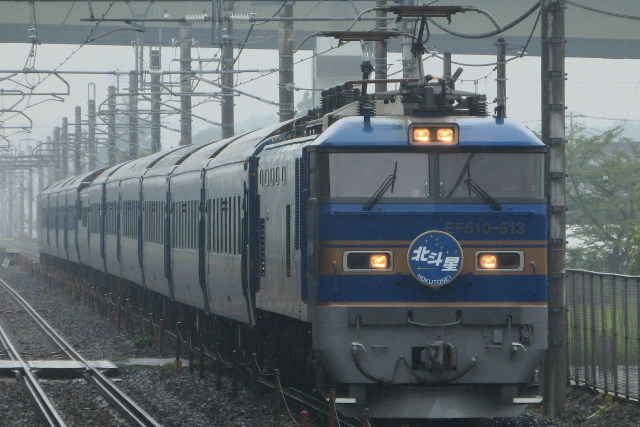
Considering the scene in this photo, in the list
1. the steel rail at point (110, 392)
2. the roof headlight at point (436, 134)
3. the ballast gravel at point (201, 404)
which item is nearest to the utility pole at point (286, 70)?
the ballast gravel at point (201, 404)

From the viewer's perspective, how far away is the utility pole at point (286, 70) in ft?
84.5

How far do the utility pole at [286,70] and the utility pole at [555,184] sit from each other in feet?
40.6

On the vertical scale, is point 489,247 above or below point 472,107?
below

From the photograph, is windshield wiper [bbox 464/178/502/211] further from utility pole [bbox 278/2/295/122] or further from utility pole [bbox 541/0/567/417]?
utility pole [bbox 278/2/295/122]

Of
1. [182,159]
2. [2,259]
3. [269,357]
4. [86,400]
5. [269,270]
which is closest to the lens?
[269,270]

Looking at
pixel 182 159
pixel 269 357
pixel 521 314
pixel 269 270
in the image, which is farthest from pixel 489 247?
pixel 182 159

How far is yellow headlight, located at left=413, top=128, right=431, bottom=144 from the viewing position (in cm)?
1135

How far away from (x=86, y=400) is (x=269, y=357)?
8.98 ft

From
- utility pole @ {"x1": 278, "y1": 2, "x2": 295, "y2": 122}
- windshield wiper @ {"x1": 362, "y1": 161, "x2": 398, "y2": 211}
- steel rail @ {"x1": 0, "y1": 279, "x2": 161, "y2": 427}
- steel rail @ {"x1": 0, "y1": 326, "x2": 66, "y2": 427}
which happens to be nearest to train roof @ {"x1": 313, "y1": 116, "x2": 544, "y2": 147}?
windshield wiper @ {"x1": 362, "y1": 161, "x2": 398, "y2": 211}

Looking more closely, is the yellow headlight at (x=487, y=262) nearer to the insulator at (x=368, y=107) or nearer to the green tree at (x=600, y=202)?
the insulator at (x=368, y=107)

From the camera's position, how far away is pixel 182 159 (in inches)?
912

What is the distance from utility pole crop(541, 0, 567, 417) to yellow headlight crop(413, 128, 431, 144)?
2.49 m

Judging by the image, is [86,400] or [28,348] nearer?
[86,400]

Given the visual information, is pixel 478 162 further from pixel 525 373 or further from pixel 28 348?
pixel 28 348
